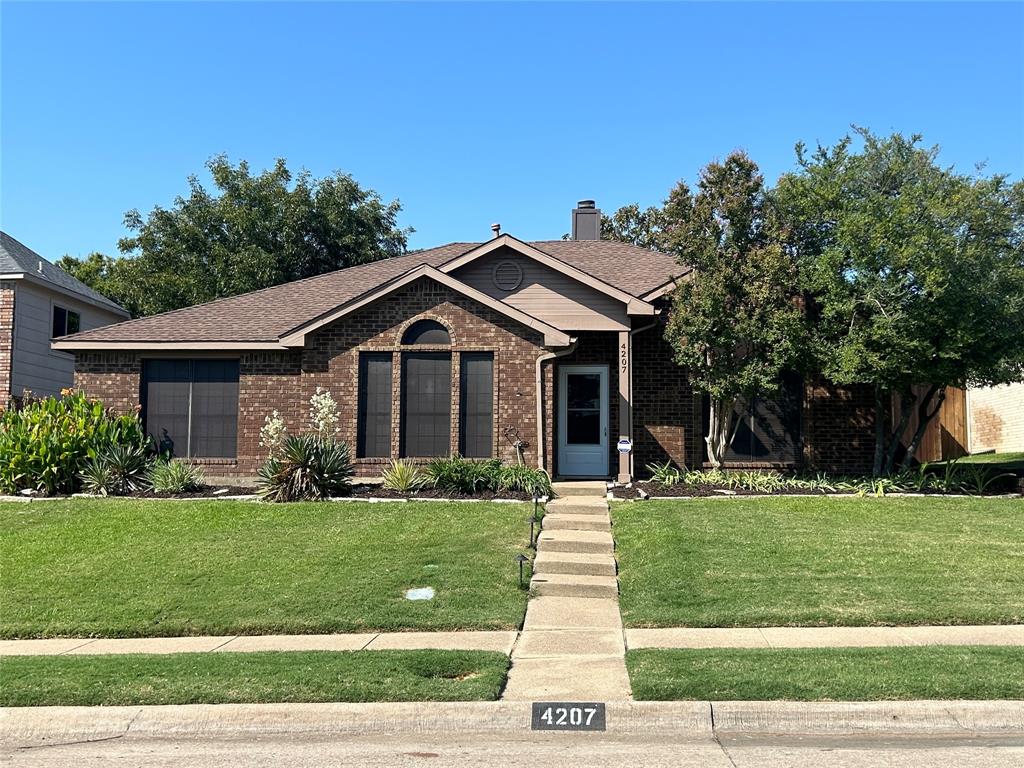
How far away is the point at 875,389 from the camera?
52.5ft

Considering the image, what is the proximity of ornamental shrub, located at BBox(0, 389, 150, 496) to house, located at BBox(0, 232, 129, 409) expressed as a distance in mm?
3905

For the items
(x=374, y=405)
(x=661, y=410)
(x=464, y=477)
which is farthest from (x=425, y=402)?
(x=661, y=410)

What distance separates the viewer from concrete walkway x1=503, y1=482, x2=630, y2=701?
682 centimetres

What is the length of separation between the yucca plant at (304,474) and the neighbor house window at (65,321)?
36.3 feet

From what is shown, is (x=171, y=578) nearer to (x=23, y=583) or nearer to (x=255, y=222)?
(x=23, y=583)

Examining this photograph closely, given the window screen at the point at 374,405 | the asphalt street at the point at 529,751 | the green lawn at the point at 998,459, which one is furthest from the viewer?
the green lawn at the point at 998,459

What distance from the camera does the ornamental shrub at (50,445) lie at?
1491cm

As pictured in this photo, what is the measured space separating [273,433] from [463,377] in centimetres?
354

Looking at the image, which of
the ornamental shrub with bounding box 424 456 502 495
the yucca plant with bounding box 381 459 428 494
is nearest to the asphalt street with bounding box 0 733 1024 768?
the ornamental shrub with bounding box 424 456 502 495

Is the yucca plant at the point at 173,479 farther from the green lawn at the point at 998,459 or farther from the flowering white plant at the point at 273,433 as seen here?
the green lawn at the point at 998,459

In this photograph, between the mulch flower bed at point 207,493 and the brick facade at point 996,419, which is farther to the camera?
the brick facade at point 996,419

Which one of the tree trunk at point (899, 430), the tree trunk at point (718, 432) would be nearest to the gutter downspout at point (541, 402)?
the tree trunk at point (718, 432)

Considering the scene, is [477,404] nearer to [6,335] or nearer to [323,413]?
[323,413]

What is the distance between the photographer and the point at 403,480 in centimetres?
1445
